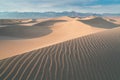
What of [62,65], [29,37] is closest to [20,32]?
[29,37]

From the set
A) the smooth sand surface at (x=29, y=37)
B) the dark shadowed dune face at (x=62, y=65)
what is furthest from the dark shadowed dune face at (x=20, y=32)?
the dark shadowed dune face at (x=62, y=65)

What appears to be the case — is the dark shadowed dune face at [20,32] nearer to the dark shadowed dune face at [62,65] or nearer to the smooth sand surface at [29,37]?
the smooth sand surface at [29,37]

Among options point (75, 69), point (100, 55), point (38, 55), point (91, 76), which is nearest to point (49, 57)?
point (38, 55)

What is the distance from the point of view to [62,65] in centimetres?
536

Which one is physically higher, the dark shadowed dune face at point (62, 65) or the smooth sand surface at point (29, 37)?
the dark shadowed dune face at point (62, 65)

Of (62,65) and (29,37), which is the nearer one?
(62,65)

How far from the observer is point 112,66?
238 inches

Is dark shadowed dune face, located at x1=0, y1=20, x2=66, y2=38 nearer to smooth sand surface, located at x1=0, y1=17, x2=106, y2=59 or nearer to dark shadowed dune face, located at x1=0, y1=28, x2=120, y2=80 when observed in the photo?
smooth sand surface, located at x1=0, y1=17, x2=106, y2=59

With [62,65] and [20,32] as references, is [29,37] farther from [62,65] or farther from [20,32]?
[62,65]

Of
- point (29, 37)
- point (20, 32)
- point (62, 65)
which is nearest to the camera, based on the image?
point (62, 65)

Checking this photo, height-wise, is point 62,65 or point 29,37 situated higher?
point 62,65

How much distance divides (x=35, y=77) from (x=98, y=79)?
1.95 metres

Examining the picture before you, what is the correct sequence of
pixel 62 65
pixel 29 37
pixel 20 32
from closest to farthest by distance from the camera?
pixel 62 65, pixel 29 37, pixel 20 32

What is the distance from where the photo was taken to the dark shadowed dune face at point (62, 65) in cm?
469
